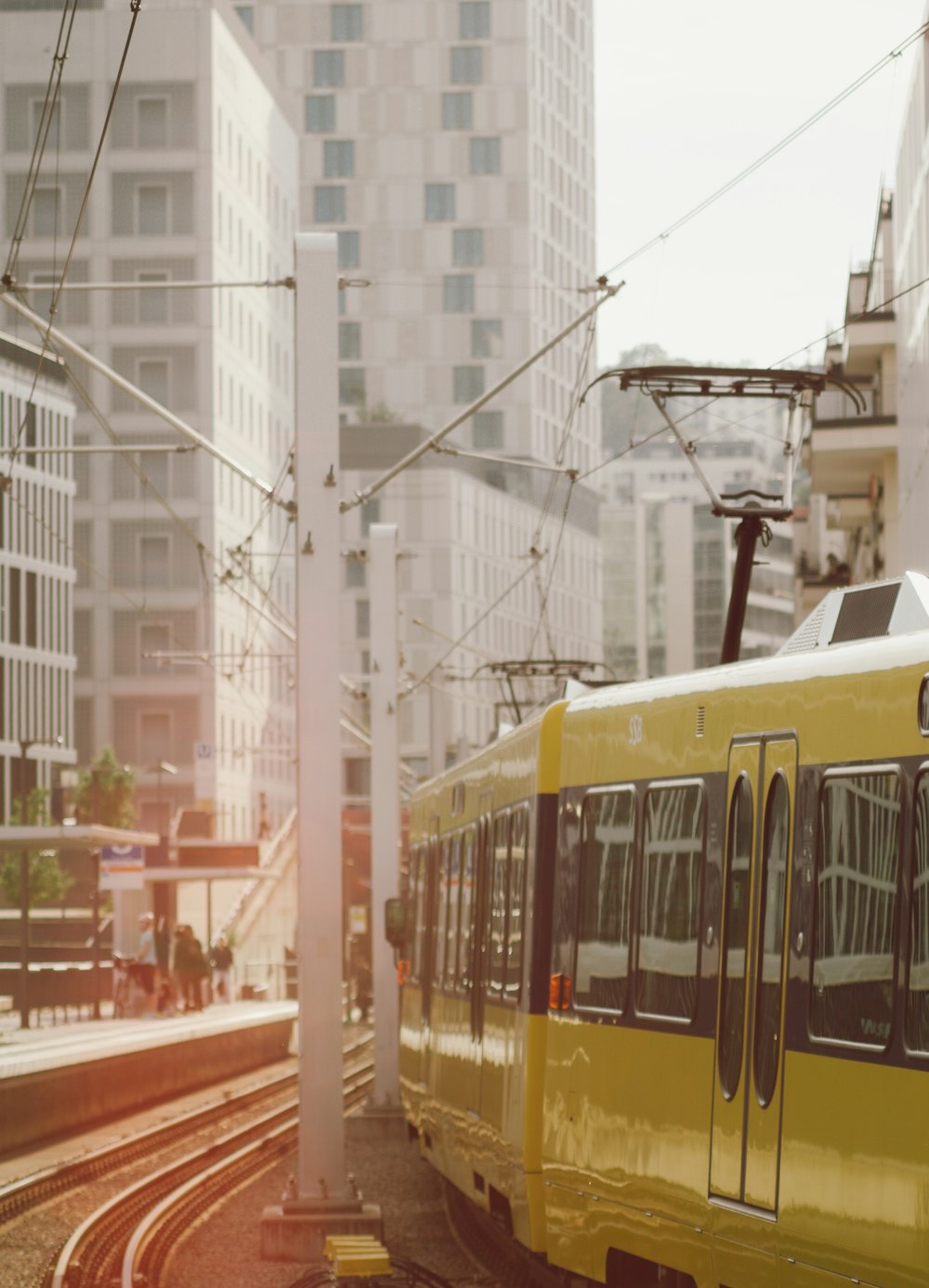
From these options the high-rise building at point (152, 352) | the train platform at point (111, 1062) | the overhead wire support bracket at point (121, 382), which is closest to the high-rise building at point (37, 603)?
the high-rise building at point (152, 352)

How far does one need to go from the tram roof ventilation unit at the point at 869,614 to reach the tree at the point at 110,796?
245 ft

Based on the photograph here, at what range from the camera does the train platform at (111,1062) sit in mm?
24219

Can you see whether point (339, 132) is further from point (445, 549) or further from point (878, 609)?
point (878, 609)

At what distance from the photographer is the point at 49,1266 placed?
16422 millimetres

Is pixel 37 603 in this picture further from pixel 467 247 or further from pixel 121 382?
pixel 121 382

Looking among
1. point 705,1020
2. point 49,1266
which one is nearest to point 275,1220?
point 49,1266

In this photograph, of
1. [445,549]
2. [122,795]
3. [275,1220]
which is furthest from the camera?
[445,549]

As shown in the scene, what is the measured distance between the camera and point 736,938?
32.5 feet

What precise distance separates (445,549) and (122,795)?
1612 inches

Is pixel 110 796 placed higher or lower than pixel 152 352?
lower

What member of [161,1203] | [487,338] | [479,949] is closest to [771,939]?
[479,949]

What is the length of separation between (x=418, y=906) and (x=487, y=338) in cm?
12648

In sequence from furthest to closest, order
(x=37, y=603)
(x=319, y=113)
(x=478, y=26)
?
1. (x=319, y=113)
2. (x=478, y=26)
3. (x=37, y=603)

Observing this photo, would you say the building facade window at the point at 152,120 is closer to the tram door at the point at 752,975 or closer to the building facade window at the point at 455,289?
the building facade window at the point at 455,289
